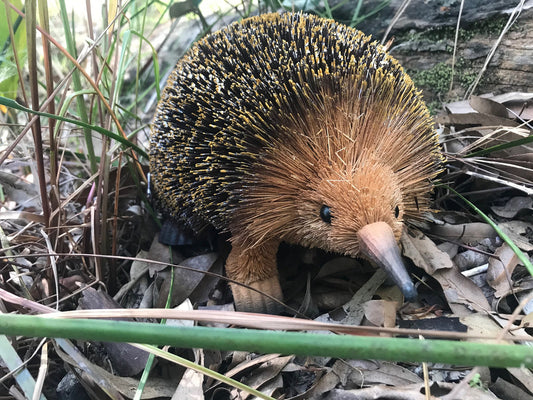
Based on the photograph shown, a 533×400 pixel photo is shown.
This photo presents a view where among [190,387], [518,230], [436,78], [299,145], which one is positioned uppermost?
[436,78]

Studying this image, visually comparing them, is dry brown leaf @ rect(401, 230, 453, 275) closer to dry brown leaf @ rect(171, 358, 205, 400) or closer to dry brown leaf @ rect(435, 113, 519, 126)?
dry brown leaf @ rect(435, 113, 519, 126)

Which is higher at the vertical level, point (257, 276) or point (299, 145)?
point (299, 145)

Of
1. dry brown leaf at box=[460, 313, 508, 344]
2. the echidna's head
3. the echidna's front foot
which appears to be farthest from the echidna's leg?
dry brown leaf at box=[460, 313, 508, 344]

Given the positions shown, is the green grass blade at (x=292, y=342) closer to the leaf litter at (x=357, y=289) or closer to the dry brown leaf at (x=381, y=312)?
the leaf litter at (x=357, y=289)

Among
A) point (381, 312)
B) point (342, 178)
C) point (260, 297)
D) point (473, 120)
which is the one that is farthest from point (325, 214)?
point (473, 120)

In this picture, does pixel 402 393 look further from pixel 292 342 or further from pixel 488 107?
pixel 488 107

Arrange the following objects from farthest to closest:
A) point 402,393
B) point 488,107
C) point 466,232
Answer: point 488,107 < point 466,232 < point 402,393
